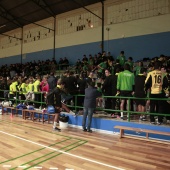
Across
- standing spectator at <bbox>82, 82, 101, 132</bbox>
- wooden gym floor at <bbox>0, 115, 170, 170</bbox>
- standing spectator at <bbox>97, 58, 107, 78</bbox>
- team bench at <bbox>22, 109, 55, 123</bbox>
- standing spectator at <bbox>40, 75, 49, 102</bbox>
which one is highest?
standing spectator at <bbox>97, 58, 107, 78</bbox>

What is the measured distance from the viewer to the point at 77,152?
17.0 ft

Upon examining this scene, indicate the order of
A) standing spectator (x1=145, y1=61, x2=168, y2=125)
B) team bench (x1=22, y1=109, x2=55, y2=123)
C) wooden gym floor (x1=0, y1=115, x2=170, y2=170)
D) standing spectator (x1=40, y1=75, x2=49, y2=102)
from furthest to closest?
1. standing spectator (x1=40, y1=75, x2=49, y2=102)
2. team bench (x1=22, y1=109, x2=55, y2=123)
3. standing spectator (x1=145, y1=61, x2=168, y2=125)
4. wooden gym floor (x1=0, y1=115, x2=170, y2=170)

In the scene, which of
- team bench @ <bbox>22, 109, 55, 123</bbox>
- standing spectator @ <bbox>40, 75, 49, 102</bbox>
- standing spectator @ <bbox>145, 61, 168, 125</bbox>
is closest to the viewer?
standing spectator @ <bbox>145, 61, 168, 125</bbox>

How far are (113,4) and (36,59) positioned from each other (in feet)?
31.3

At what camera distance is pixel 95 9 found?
16.0 metres

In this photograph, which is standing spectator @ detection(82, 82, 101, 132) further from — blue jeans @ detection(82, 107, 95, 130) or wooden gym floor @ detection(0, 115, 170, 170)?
wooden gym floor @ detection(0, 115, 170, 170)

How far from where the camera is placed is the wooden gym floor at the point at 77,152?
14.3 ft

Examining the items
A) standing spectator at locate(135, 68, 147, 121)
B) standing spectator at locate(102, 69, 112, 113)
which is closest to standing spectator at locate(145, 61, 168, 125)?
standing spectator at locate(135, 68, 147, 121)

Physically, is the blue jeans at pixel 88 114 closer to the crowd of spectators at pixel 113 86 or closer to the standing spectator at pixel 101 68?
the crowd of spectators at pixel 113 86

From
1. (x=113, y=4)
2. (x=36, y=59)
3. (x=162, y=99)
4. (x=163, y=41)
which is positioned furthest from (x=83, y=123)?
(x=36, y=59)

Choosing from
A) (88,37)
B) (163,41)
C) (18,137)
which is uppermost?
(88,37)

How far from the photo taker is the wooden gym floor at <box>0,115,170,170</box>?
436cm

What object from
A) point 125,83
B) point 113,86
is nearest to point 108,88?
point 113,86

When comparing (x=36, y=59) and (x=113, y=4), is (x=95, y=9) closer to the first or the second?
(x=113, y=4)
